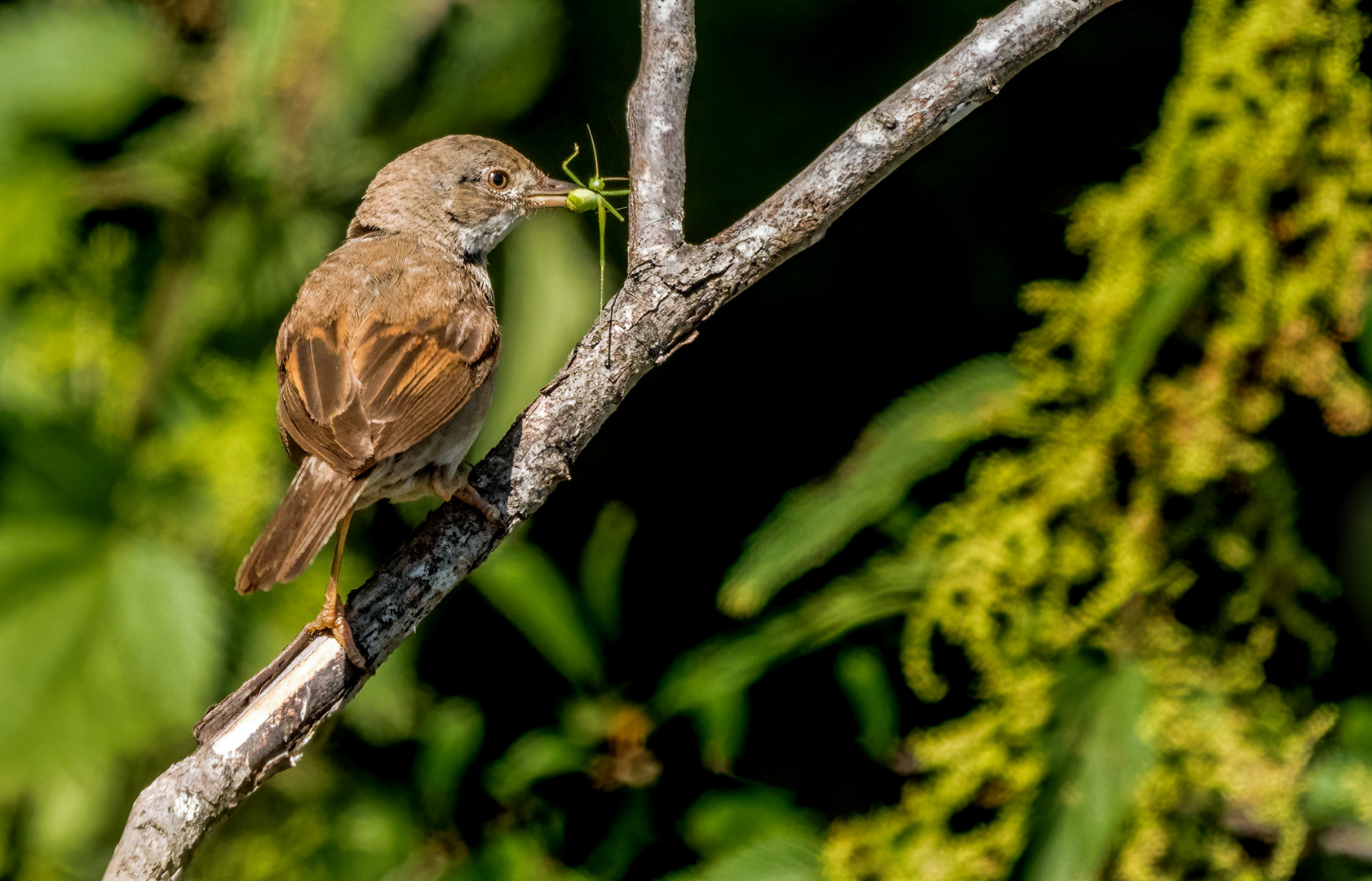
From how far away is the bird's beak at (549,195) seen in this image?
3.24 m

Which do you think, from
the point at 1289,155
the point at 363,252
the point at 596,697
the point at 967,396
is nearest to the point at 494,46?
the point at 363,252

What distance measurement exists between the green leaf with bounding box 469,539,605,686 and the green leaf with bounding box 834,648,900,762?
688 mm

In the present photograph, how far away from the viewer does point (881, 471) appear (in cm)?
289

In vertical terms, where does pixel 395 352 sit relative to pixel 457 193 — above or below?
below

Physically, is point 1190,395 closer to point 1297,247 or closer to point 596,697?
point 1297,247

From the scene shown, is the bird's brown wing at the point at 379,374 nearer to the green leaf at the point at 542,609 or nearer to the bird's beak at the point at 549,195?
the bird's beak at the point at 549,195

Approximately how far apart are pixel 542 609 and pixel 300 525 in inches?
40.2

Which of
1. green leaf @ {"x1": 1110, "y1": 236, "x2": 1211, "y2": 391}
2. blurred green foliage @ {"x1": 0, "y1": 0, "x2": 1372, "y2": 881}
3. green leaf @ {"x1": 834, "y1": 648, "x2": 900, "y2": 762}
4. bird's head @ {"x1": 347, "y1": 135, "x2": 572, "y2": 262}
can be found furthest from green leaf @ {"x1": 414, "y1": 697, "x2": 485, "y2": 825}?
green leaf @ {"x1": 1110, "y1": 236, "x2": 1211, "y2": 391}

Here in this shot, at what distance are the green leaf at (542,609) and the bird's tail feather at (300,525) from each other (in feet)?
2.70

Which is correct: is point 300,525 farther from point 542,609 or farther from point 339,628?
point 542,609

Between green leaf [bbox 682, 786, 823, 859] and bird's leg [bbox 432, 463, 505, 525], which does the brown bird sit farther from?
green leaf [bbox 682, 786, 823, 859]

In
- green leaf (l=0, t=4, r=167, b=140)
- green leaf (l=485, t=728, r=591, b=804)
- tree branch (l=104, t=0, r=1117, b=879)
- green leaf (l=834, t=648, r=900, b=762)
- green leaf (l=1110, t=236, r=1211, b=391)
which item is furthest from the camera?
green leaf (l=0, t=4, r=167, b=140)

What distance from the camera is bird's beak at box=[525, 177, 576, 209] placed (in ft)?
10.6

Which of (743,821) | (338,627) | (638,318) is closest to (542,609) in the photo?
(743,821)
